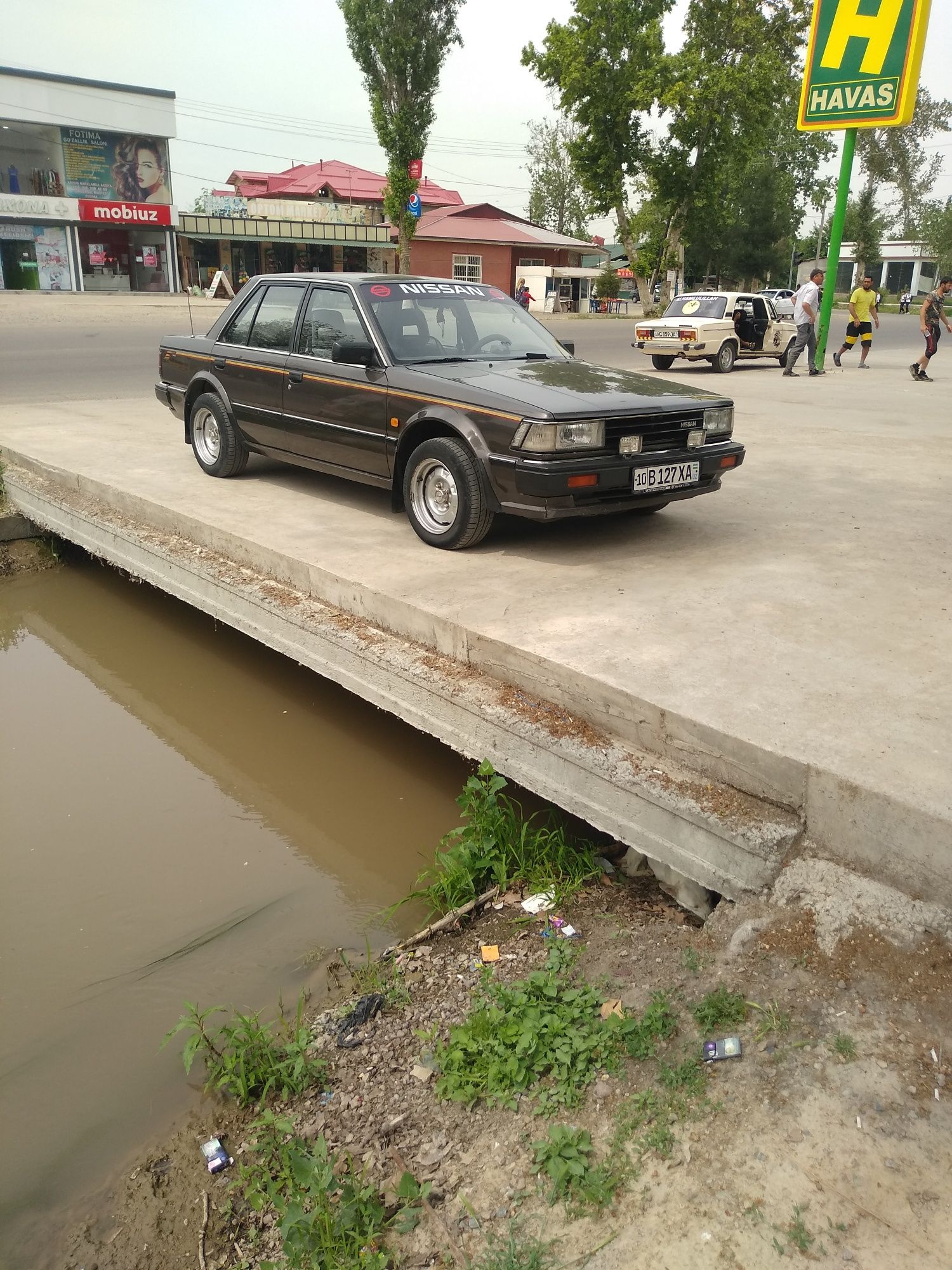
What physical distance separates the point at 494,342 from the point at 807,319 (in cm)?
1216

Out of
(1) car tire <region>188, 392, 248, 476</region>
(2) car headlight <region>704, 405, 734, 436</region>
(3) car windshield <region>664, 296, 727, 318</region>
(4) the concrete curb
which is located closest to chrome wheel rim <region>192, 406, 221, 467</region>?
(1) car tire <region>188, 392, 248, 476</region>

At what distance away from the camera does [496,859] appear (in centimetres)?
392

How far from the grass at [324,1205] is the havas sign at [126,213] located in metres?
49.2

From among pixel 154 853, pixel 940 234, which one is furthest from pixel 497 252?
pixel 154 853

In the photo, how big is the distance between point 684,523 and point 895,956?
13.4ft

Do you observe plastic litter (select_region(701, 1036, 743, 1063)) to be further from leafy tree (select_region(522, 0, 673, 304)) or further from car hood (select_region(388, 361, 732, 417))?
leafy tree (select_region(522, 0, 673, 304))

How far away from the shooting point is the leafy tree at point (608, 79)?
3788cm

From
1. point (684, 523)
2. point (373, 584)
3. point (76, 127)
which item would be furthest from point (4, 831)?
point (76, 127)

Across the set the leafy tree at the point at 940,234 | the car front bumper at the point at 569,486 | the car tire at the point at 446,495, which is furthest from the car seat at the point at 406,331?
the leafy tree at the point at 940,234

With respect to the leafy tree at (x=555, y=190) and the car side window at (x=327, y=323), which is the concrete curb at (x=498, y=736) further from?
the leafy tree at (x=555, y=190)

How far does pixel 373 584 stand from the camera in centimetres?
510

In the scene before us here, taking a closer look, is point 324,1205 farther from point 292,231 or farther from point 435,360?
point 292,231

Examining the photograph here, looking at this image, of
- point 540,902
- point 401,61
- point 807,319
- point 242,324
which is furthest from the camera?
point 401,61

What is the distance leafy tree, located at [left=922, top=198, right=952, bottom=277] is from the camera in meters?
78.5
